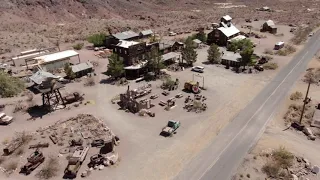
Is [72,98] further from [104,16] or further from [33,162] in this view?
[104,16]

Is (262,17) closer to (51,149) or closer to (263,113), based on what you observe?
(263,113)

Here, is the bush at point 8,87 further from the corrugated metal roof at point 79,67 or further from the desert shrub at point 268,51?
the desert shrub at point 268,51

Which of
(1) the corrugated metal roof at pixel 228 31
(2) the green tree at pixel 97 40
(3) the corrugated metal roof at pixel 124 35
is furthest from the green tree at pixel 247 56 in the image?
(2) the green tree at pixel 97 40

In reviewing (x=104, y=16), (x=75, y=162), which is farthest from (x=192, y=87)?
(x=104, y=16)

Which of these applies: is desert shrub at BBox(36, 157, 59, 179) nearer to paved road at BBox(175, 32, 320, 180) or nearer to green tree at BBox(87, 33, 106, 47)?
paved road at BBox(175, 32, 320, 180)

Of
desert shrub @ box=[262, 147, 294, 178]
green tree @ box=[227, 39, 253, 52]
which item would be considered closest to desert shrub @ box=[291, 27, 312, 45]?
green tree @ box=[227, 39, 253, 52]

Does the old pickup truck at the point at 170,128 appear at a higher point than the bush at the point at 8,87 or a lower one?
lower
